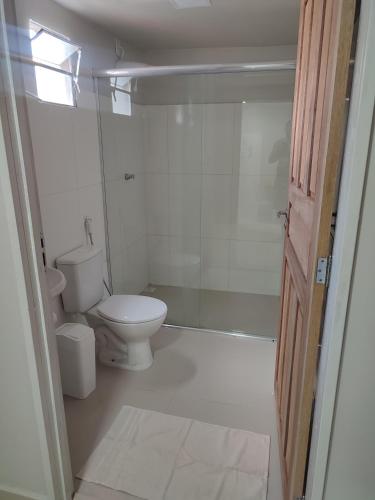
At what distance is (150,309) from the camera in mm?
2201

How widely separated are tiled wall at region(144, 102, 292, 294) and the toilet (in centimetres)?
106

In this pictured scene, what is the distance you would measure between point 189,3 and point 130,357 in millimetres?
2247

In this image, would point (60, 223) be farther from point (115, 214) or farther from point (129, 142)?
point (129, 142)

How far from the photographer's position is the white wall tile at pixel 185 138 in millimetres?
2973

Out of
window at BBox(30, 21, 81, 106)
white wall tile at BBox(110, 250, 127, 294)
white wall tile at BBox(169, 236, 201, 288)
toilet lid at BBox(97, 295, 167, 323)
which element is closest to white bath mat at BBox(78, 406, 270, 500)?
toilet lid at BBox(97, 295, 167, 323)

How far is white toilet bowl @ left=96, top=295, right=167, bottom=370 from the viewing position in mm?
2102

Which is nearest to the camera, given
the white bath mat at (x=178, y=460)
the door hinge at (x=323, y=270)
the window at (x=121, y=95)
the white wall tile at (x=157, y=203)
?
the door hinge at (x=323, y=270)

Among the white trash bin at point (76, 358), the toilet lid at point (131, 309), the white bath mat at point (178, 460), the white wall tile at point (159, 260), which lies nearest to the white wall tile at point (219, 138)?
the white wall tile at point (159, 260)

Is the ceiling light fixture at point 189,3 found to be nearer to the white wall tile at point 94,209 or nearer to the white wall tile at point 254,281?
the white wall tile at point 94,209

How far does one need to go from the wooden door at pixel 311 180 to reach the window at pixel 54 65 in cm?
139

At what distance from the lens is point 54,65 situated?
2.05 m

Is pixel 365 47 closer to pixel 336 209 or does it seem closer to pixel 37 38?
pixel 336 209

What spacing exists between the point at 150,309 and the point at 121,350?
398mm

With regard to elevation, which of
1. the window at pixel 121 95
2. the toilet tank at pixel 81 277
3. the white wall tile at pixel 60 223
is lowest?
the toilet tank at pixel 81 277
